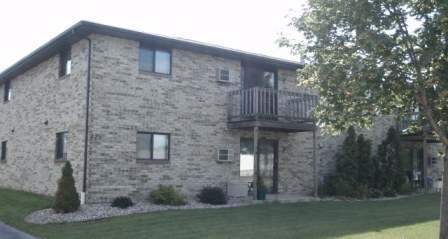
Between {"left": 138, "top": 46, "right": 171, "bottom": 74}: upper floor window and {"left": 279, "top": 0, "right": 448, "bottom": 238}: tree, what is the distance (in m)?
8.55

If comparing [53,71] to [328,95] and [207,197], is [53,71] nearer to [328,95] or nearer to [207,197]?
[207,197]

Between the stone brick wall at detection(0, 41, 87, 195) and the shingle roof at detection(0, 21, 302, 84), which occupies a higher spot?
the shingle roof at detection(0, 21, 302, 84)

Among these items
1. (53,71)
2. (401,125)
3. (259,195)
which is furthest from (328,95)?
(401,125)

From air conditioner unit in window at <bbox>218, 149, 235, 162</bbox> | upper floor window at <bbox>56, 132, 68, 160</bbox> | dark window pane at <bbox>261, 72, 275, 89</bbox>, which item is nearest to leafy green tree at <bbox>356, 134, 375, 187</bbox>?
dark window pane at <bbox>261, 72, 275, 89</bbox>

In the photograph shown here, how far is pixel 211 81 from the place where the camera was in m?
17.8

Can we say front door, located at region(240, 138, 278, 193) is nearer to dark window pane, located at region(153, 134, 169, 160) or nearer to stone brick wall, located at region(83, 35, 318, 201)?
stone brick wall, located at region(83, 35, 318, 201)

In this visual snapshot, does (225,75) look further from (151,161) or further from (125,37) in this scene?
(151,161)

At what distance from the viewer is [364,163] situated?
816 inches

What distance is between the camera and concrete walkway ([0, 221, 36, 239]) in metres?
11.0

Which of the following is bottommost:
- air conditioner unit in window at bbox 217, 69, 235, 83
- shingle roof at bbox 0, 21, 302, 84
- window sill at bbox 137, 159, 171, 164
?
window sill at bbox 137, 159, 171, 164

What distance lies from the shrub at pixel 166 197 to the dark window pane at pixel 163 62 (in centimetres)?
387

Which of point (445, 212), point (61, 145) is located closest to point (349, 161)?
point (61, 145)

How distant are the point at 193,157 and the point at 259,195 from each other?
255 centimetres

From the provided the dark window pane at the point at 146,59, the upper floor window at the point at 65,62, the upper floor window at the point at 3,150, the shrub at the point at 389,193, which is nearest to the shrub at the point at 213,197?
the dark window pane at the point at 146,59
